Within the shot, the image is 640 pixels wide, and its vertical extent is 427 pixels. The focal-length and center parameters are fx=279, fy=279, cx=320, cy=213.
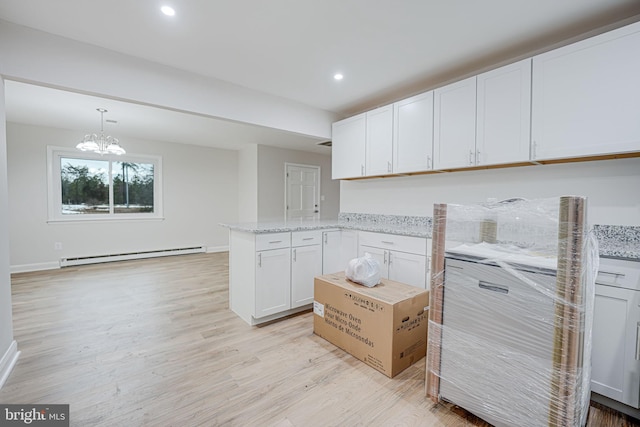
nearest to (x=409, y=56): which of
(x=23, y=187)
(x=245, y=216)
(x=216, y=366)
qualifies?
(x=216, y=366)

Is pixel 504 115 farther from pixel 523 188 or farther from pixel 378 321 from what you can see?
pixel 378 321

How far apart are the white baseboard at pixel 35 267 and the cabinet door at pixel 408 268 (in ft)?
18.1

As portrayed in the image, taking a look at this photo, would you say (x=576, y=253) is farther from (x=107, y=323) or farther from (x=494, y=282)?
(x=107, y=323)

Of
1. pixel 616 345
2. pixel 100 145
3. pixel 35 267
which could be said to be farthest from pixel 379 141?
pixel 35 267

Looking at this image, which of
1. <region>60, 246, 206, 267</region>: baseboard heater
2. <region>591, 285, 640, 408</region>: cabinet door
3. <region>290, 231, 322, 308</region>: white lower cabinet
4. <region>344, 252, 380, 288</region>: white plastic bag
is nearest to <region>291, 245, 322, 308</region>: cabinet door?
<region>290, 231, 322, 308</region>: white lower cabinet

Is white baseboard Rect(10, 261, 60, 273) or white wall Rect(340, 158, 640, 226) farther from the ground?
white wall Rect(340, 158, 640, 226)

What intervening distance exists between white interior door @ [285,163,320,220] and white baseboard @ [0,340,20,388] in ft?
15.2

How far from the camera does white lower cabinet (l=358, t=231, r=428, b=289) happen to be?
251 cm

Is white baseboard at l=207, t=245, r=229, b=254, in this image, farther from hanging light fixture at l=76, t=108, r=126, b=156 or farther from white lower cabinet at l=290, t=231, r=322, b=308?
white lower cabinet at l=290, t=231, r=322, b=308

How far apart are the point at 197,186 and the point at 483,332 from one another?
6019 mm

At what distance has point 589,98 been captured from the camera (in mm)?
1857

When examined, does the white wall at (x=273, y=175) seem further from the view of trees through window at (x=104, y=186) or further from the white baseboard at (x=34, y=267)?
the white baseboard at (x=34, y=267)

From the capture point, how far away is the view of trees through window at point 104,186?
194 inches

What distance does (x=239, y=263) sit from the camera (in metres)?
2.86
